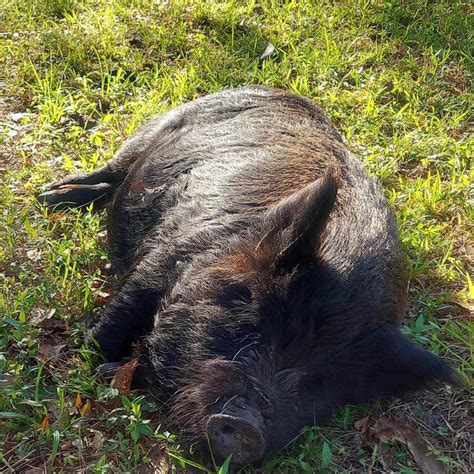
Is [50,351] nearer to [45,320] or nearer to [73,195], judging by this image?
[45,320]

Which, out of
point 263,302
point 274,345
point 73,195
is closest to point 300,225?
point 263,302

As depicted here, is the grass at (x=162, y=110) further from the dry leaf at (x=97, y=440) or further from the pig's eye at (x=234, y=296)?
the pig's eye at (x=234, y=296)

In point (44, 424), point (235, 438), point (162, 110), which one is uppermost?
point (235, 438)

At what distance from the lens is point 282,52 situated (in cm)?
623

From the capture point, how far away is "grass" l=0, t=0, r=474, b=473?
10.6 ft

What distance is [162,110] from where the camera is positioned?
17.6 feet

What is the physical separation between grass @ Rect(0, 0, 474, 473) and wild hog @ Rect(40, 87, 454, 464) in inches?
9.8

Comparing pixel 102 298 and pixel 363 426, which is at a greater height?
pixel 363 426

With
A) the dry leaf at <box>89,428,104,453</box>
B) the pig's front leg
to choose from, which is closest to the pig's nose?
the dry leaf at <box>89,428,104,453</box>

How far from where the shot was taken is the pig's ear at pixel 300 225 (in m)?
2.90

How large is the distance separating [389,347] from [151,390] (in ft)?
3.53

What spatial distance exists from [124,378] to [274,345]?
849 mm

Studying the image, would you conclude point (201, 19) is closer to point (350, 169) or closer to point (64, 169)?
point (64, 169)

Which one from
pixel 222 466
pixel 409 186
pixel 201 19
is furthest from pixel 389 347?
pixel 201 19
